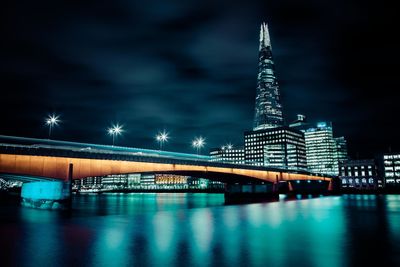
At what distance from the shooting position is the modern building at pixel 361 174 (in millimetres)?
182875

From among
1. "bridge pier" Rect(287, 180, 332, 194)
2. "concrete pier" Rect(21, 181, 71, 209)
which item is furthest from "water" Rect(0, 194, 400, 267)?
"bridge pier" Rect(287, 180, 332, 194)

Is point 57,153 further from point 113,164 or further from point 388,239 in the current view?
point 388,239

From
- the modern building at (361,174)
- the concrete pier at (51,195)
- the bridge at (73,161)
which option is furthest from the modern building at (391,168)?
the concrete pier at (51,195)

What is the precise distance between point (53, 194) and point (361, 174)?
592 ft

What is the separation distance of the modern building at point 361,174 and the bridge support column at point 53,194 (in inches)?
6699

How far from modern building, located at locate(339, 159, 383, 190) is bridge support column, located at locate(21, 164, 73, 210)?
170 metres

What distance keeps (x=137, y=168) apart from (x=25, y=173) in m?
19.0

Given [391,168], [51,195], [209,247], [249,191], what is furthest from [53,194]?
[391,168]

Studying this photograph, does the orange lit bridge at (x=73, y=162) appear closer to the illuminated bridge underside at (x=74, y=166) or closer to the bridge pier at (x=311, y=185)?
the illuminated bridge underside at (x=74, y=166)

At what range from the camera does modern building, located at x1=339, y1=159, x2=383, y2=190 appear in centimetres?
18288

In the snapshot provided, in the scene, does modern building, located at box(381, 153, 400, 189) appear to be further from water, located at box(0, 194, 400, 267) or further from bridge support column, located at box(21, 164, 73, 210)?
bridge support column, located at box(21, 164, 73, 210)

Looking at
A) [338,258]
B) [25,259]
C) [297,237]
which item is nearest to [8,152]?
[25,259]

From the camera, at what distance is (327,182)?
531ft

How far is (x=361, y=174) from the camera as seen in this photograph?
187375mm
